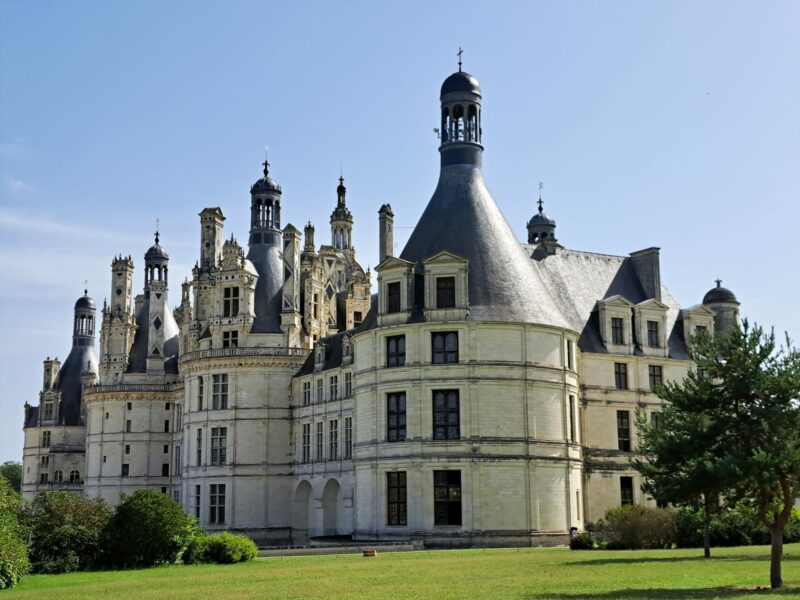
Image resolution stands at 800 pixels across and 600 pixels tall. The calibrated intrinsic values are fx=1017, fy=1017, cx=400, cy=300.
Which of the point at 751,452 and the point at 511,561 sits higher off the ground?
the point at 751,452

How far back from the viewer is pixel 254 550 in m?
39.7

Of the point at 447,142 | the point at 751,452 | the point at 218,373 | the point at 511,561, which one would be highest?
the point at 447,142

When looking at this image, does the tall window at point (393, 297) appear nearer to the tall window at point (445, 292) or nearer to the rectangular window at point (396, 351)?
the rectangular window at point (396, 351)

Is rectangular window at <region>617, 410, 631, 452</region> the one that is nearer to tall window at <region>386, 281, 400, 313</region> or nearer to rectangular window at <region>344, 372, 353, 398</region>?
tall window at <region>386, 281, 400, 313</region>

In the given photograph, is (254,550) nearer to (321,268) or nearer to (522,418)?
(522,418)

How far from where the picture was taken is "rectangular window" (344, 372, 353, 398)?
58.3m

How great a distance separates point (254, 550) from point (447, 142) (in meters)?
26.5

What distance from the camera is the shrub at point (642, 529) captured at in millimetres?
41312

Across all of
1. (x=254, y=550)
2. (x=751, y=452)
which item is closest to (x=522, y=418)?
(x=254, y=550)

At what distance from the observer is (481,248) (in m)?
52.0

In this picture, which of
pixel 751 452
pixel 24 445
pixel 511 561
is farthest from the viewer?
pixel 24 445

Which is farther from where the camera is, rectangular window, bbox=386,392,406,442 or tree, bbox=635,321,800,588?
rectangular window, bbox=386,392,406,442

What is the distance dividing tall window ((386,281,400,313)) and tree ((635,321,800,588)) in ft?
77.9

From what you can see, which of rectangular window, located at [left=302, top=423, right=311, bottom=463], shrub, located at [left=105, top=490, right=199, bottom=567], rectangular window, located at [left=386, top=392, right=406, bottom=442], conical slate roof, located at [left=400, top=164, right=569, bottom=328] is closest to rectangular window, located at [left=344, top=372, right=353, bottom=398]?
rectangular window, located at [left=302, top=423, right=311, bottom=463]
